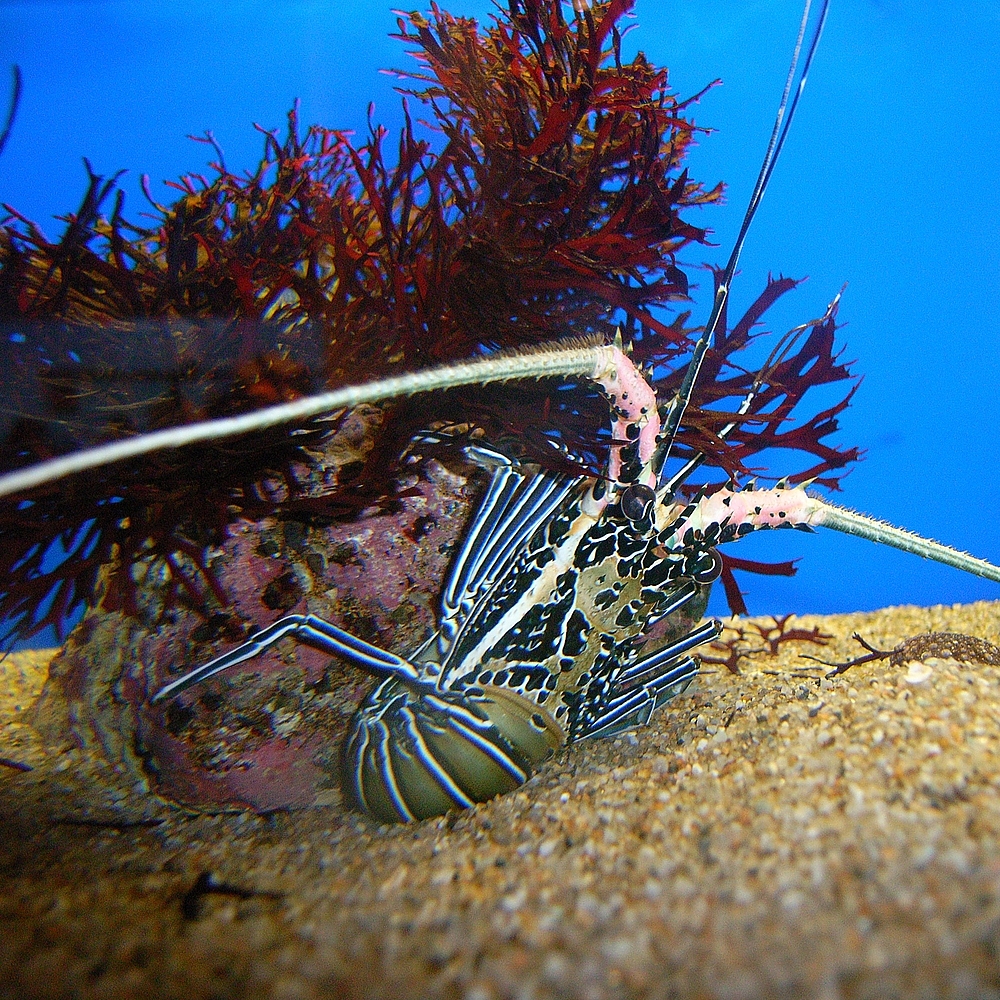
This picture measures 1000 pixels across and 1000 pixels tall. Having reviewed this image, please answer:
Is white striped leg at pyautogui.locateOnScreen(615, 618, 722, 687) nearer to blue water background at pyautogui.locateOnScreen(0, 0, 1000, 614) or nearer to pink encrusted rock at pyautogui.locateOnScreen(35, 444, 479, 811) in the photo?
pink encrusted rock at pyautogui.locateOnScreen(35, 444, 479, 811)

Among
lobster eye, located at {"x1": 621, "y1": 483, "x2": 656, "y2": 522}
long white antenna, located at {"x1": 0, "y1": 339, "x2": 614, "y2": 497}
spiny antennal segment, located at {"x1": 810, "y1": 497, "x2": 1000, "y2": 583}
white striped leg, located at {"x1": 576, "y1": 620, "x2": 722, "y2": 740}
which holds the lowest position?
white striped leg, located at {"x1": 576, "y1": 620, "x2": 722, "y2": 740}

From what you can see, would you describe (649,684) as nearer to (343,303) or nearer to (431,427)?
(431,427)

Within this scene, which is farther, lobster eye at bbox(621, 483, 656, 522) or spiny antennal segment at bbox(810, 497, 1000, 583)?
lobster eye at bbox(621, 483, 656, 522)

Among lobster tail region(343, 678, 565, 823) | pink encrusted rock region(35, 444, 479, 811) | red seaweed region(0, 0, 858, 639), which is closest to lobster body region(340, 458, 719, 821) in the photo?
lobster tail region(343, 678, 565, 823)

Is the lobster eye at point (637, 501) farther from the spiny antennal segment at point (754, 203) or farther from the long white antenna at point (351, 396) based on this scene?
the long white antenna at point (351, 396)

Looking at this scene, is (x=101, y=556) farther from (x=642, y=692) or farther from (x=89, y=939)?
(x=642, y=692)

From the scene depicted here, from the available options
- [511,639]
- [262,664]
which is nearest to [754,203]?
[511,639]
